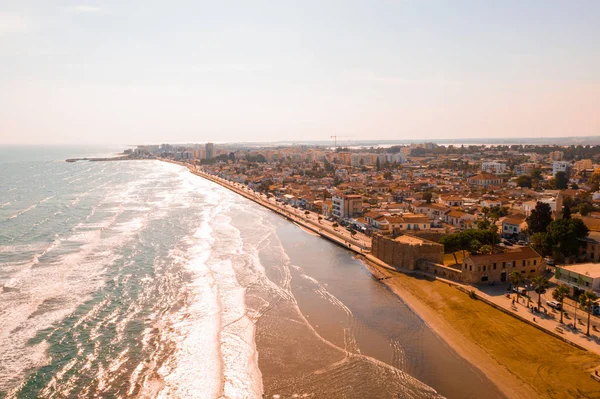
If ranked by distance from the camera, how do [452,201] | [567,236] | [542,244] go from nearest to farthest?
[567,236]
[542,244]
[452,201]

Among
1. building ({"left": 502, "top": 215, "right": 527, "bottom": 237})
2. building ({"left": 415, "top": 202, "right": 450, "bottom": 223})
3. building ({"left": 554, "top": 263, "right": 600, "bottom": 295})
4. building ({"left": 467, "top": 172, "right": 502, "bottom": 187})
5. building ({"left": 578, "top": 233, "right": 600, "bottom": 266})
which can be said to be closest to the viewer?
building ({"left": 554, "top": 263, "right": 600, "bottom": 295})

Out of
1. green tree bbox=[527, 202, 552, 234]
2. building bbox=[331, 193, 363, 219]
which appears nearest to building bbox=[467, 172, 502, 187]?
building bbox=[331, 193, 363, 219]

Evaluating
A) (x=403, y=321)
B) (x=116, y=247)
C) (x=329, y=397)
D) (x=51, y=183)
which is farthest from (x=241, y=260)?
(x=51, y=183)

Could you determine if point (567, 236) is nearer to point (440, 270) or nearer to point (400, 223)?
point (440, 270)

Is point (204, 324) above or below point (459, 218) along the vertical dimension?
below

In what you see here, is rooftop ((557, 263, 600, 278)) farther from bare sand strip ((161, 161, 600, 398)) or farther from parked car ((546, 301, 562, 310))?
bare sand strip ((161, 161, 600, 398))

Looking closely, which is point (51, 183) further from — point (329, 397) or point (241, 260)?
point (329, 397)

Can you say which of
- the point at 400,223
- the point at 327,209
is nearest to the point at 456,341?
the point at 400,223
